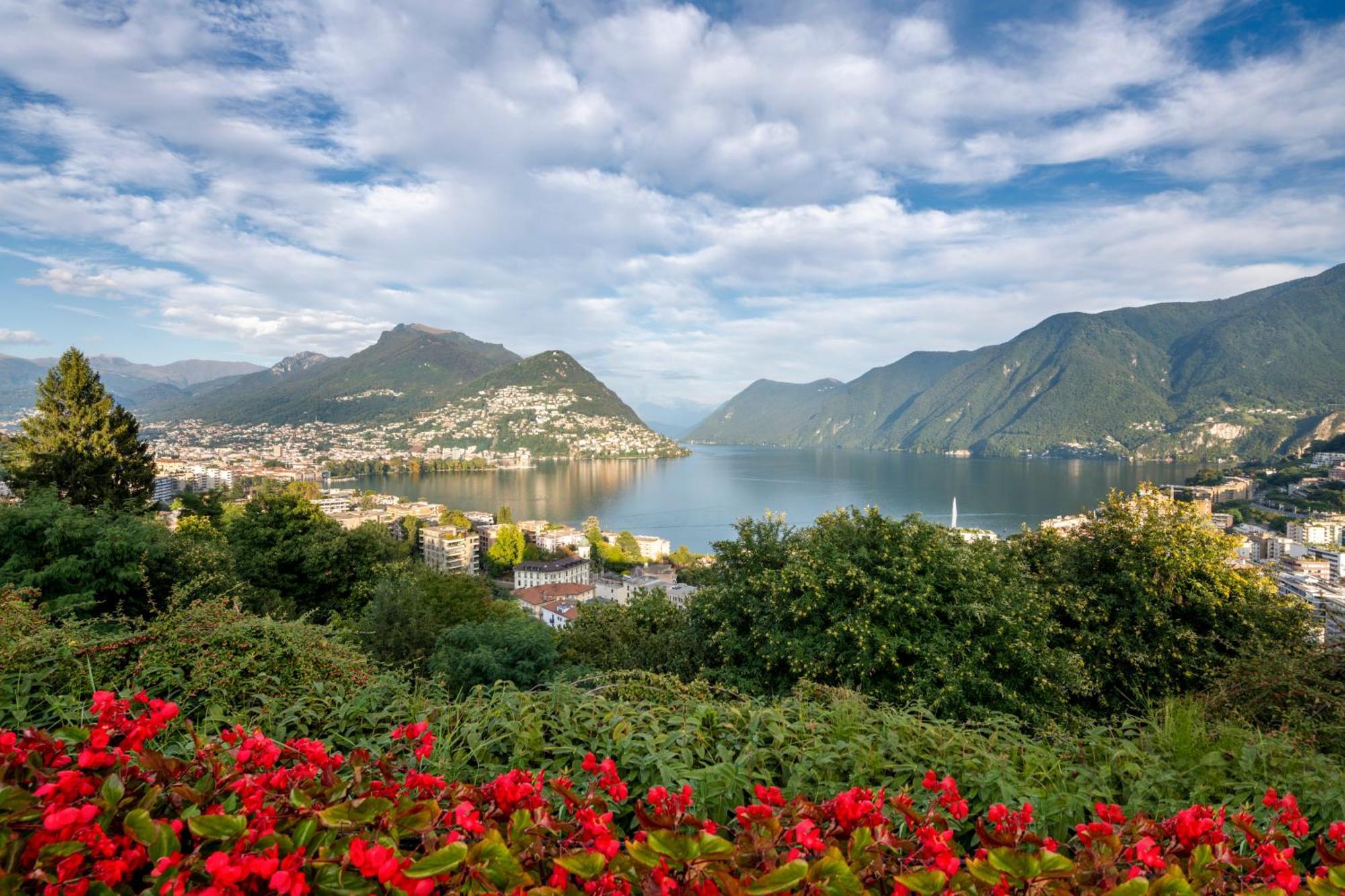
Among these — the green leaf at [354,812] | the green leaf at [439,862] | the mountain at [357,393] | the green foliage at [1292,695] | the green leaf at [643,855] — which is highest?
the mountain at [357,393]

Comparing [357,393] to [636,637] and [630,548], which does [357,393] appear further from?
[636,637]

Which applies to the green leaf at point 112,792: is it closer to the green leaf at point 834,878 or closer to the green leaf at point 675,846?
the green leaf at point 675,846

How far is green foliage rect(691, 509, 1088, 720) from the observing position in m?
5.89

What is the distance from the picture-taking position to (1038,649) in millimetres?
6332

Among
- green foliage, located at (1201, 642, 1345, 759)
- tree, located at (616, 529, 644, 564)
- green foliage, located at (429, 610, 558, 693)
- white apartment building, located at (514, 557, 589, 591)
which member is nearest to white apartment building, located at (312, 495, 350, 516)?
white apartment building, located at (514, 557, 589, 591)

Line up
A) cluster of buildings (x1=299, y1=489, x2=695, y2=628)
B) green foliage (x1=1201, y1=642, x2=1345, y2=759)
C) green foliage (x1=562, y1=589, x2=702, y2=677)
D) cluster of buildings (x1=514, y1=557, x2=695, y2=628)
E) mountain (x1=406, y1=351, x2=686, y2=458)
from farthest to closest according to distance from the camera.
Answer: mountain (x1=406, y1=351, x2=686, y2=458)
cluster of buildings (x1=299, y1=489, x2=695, y2=628)
cluster of buildings (x1=514, y1=557, x2=695, y2=628)
green foliage (x1=562, y1=589, x2=702, y2=677)
green foliage (x1=1201, y1=642, x2=1345, y2=759)

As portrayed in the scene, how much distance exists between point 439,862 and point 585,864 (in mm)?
218

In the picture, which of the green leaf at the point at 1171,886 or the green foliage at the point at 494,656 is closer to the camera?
the green leaf at the point at 1171,886

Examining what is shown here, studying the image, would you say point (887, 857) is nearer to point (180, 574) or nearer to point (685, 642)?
point (685, 642)

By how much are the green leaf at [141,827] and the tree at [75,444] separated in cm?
1595

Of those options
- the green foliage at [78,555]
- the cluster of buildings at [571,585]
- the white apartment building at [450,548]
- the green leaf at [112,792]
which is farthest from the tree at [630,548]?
the green leaf at [112,792]

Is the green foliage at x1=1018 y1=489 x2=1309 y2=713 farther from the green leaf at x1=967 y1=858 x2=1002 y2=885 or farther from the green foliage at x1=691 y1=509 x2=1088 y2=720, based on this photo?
the green leaf at x1=967 y1=858 x2=1002 y2=885

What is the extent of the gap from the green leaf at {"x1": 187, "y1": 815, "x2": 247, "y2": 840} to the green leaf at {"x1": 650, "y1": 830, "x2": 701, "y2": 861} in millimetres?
662

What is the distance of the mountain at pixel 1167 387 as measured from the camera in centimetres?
11631
